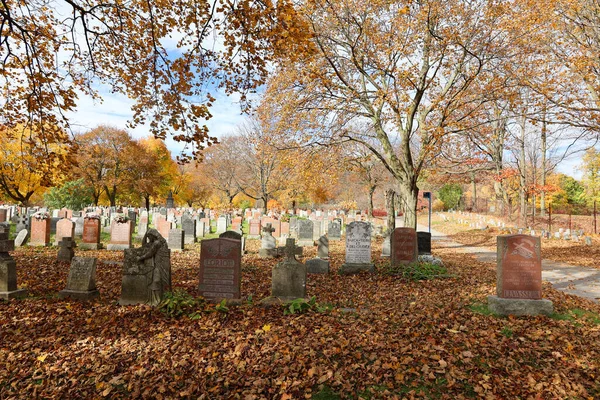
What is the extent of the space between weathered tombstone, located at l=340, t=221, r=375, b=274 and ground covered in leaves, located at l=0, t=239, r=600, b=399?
3395 millimetres

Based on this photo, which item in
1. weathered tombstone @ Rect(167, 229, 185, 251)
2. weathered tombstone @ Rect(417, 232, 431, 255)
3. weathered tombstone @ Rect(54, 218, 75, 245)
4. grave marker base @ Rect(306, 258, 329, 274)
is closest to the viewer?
grave marker base @ Rect(306, 258, 329, 274)

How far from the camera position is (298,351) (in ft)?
14.5

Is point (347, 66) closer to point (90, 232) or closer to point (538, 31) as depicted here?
point (538, 31)

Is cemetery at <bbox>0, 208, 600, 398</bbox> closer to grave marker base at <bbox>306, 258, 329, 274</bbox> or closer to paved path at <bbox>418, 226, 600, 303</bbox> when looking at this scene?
paved path at <bbox>418, 226, 600, 303</bbox>

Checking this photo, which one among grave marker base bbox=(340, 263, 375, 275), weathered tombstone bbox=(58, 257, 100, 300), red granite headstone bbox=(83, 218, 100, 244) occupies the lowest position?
grave marker base bbox=(340, 263, 375, 275)

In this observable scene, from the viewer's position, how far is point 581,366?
4145 mm

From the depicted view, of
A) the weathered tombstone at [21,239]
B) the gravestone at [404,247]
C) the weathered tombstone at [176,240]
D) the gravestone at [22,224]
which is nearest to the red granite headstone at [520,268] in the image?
the gravestone at [404,247]

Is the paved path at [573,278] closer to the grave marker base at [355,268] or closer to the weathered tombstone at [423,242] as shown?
the weathered tombstone at [423,242]

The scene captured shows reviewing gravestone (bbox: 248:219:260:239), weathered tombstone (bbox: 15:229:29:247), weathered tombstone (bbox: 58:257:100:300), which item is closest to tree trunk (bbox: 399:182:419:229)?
gravestone (bbox: 248:219:260:239)

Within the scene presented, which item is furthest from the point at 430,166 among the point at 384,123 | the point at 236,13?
the point at 236,13

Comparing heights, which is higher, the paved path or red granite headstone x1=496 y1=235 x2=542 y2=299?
red granite headstone x1=496 y1=235 x2=542 y2=299

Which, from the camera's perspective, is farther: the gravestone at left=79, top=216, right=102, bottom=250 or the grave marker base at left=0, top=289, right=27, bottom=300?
the gravestone at left=79, top=216, right=102, bottom=250

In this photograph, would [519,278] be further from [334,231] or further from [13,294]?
[334,231]

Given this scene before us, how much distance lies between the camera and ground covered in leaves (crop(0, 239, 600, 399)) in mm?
3725
